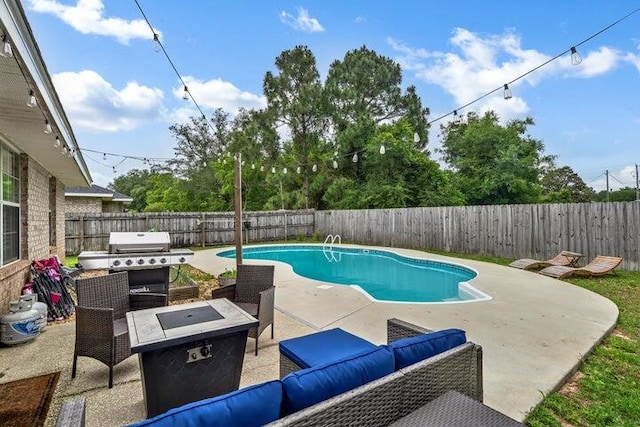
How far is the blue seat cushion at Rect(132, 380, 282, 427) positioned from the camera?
1016mm

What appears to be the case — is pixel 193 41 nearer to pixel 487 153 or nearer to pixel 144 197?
pixel 487 153

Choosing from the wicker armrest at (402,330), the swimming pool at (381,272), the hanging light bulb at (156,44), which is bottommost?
the swimming pool at (381,272)

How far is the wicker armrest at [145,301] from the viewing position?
3.46m

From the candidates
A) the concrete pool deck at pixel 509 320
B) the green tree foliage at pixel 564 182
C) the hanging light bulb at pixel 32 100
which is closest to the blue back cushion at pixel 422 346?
the concrete pool deck at pixel 509 320

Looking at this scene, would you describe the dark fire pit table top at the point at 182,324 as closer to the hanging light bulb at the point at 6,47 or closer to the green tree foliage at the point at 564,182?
the hanging light bulb at the point at 6,47

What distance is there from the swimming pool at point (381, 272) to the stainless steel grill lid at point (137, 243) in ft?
10.9

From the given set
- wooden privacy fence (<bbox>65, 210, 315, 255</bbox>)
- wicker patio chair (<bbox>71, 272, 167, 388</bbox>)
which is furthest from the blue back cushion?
wooden privacy fence (<bbox>65, 210, 315, 255</bbox>)

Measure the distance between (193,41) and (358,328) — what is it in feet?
20.0

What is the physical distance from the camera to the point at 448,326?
398 centimetres

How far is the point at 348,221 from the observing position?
49.4 feet

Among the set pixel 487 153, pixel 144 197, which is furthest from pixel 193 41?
pixel 144 197

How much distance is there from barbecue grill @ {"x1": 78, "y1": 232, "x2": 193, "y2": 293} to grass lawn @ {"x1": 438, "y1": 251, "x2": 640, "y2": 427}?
4.52 meters

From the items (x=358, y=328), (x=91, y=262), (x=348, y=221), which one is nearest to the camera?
(x=358, y=328)

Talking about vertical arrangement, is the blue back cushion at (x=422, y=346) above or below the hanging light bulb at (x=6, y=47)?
below
